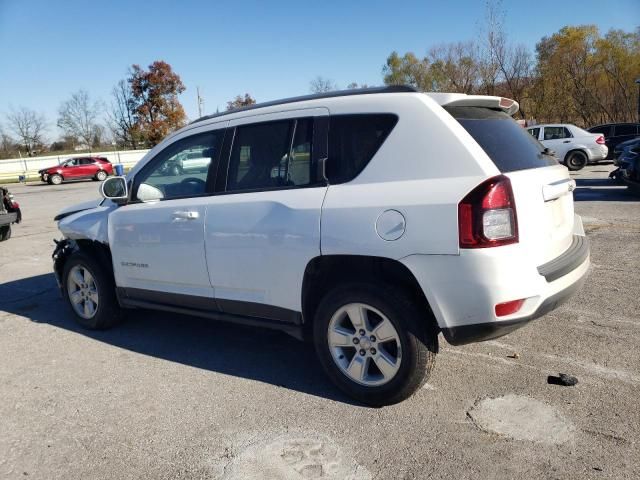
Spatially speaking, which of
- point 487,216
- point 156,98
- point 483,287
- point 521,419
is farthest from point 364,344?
point 156,98

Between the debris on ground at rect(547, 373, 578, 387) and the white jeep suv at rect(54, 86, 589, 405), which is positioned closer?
the white jeep suv at rect(54, 86, 589, 405)

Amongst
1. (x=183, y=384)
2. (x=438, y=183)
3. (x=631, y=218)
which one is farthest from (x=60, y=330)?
(x=631, y=218)

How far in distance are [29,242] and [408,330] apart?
968 cm

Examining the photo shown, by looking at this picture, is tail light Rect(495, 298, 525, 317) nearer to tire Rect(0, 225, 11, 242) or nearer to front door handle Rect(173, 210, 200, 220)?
front door handle Rect(173, 210, 200, 220)

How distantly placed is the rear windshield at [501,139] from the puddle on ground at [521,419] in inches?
56.8

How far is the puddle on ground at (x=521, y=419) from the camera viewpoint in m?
2.83

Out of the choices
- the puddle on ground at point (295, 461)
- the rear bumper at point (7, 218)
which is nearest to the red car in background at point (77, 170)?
the rear bumper at point (7, 218)

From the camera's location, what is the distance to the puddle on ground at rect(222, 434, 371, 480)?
2.63 meters

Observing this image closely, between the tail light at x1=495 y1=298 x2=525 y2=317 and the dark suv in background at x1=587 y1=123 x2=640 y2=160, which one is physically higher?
the dark suv in background at x1=587 y1=123 x2=640 y2=160

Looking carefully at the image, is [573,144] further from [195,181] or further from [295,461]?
[295,461]

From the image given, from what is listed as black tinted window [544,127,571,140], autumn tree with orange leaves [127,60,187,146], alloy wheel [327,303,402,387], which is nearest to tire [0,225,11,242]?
alloy wheel [327,303,402,387]

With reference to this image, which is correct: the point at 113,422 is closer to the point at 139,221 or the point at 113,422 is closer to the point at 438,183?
the point at 139,221

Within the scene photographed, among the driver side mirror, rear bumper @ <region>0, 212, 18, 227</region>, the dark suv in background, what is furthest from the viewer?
the dark suv in background

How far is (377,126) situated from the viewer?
323 cm
